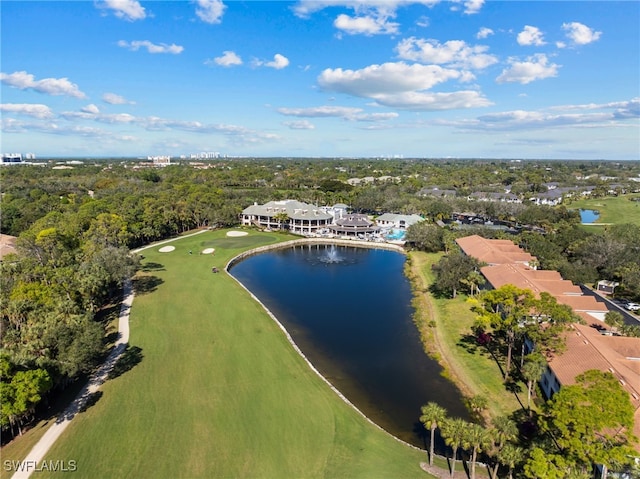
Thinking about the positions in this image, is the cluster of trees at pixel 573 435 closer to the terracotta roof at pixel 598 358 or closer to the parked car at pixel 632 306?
the terracotta roof at pixel 598 358

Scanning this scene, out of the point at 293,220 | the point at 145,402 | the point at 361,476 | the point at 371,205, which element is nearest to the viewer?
the point at 361,476

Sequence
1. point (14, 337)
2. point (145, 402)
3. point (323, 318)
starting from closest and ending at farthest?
point (145, 402)
point (14, 337)
point (323, 318)

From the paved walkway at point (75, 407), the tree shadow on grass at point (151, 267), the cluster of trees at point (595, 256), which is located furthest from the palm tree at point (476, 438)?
the tree shadow on grass at point (151, 267)

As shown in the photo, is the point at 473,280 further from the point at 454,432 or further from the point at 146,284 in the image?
the point at 146,284

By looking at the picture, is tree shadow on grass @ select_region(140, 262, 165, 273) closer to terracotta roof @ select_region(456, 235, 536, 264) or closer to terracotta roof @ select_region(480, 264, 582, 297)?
terracotta roof @ select_region(480, 264, 582, 297)

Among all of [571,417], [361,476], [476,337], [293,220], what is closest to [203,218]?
[293,220]

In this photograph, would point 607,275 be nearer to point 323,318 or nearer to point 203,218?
point 323,318

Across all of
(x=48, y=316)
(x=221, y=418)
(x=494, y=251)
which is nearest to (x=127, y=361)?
(x=48, y=316)

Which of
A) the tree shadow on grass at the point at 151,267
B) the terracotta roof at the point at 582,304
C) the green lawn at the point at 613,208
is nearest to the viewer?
the terracotta roof at the point at 582,304
